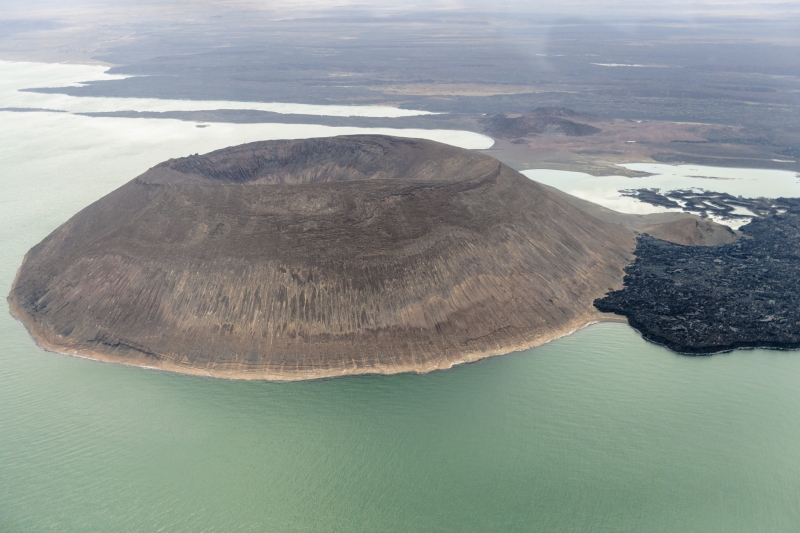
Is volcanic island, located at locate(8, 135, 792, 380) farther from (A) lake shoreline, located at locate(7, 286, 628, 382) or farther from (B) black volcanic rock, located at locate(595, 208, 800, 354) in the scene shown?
(B) black volcanic rock, located at locate(595, 208, 800, 354)

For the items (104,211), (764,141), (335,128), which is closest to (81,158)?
(335,128)

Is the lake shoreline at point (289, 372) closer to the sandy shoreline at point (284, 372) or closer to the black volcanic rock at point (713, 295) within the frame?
the sandy shoreline at point (284, 372)

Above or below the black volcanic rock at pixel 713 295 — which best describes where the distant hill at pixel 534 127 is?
above

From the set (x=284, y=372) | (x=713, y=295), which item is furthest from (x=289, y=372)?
(x=713, y=295)

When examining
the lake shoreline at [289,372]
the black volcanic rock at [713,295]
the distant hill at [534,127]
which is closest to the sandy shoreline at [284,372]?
the lake shoreline at [289,372]

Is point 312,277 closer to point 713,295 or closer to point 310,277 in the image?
point 310,277

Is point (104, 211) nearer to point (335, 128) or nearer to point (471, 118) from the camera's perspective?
point (335, 128)
